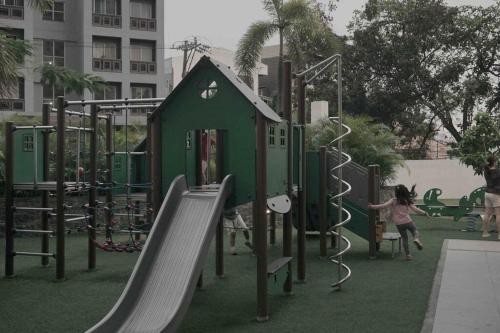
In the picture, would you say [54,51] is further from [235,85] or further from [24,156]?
[235,85]

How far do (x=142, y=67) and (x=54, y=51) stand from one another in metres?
5.42

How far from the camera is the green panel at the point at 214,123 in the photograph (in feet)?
23.3

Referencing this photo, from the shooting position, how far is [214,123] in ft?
23.9

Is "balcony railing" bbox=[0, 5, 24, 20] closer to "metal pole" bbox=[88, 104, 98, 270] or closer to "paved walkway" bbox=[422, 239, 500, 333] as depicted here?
"metal pole" bbox=[88, 104, 98, 270]

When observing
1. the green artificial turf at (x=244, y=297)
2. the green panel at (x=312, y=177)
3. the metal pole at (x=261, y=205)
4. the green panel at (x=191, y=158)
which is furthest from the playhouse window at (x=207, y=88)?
the green panel at (x=312, y=177)

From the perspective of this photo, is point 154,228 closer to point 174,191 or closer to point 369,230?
A: point 174,191

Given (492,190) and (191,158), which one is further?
(492,190)

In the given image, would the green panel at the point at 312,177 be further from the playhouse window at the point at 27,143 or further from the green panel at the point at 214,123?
the playhouse window at the point at 27,143

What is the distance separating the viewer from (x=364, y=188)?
11.6 m

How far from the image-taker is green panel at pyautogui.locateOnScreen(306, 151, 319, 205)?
11359mm

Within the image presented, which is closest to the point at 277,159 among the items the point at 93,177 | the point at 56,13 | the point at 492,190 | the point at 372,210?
the point at 93,177

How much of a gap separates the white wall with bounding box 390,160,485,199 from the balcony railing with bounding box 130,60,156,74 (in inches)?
688

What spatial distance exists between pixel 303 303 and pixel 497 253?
19.1ft

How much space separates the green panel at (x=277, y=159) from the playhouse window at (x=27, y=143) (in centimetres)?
462
